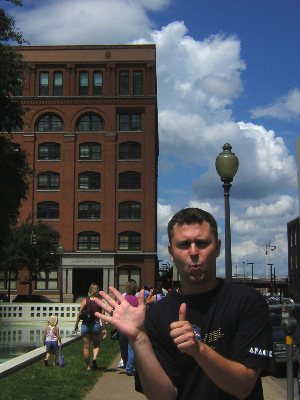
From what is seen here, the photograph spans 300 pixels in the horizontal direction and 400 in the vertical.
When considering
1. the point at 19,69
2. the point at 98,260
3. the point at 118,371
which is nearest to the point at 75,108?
the point at 98,260

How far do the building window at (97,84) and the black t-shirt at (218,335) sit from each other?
68972mm

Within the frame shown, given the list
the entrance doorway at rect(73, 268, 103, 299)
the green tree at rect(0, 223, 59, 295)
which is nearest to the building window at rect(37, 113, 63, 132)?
the green tree at rect(0, 223, 59, 295)

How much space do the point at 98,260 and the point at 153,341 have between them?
212ft

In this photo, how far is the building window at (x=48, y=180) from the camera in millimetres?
69750

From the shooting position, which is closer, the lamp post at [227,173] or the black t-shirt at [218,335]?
the black t-shirt at [218,335]

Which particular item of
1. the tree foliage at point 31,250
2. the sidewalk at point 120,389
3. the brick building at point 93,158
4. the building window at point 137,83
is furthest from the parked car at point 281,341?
the building window at point 137,83

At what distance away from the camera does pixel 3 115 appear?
2884 cm

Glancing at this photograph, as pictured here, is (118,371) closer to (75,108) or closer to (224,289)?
(224,289)

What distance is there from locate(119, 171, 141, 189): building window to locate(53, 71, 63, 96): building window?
37.8ft

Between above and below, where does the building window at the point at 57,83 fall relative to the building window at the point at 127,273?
above

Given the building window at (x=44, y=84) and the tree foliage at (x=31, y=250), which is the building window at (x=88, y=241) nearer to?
the tree foliage at (x=31, y=250)

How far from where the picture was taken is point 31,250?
57688 millimetres

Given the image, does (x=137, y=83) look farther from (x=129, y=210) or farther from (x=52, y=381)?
(x=52, y=381)

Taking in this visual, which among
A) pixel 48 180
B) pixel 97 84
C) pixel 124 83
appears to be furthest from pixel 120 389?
pixel 97 84
